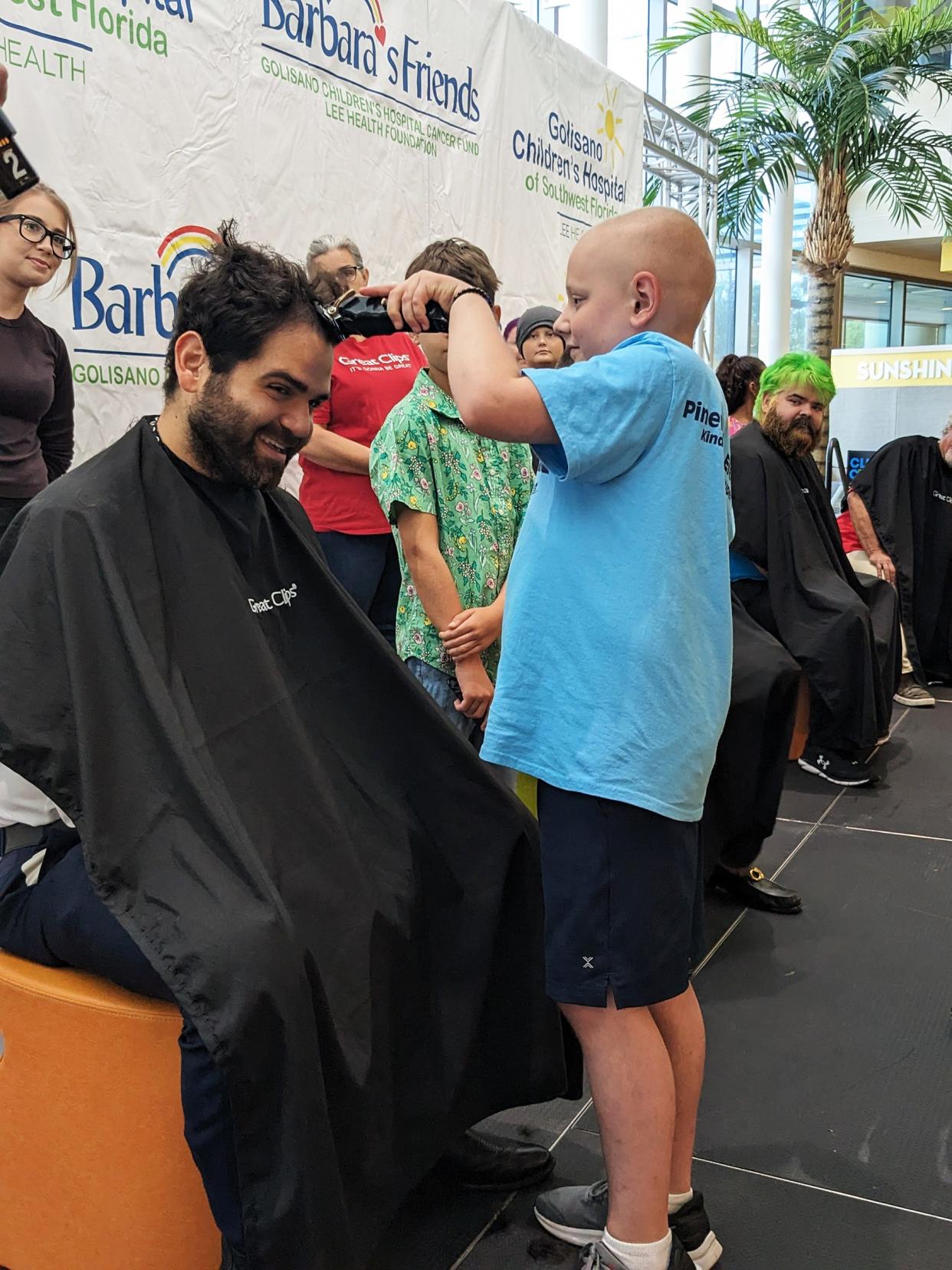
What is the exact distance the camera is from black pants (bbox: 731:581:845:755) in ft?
12.1

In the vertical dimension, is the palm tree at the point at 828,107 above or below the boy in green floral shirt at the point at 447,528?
above

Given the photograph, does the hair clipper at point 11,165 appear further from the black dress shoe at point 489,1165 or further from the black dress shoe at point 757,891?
the black dress shoe at point 757,891

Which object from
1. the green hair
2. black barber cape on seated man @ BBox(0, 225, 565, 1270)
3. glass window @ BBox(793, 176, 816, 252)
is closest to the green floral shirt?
black barber cape on seated man @ BBox(0, 225, 565, 1270)

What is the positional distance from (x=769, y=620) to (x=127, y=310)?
213 cm

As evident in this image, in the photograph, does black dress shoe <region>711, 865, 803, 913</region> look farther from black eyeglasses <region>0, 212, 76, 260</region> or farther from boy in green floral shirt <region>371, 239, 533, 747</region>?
black eyeglasses <region>0, 212, 76, 260</region>

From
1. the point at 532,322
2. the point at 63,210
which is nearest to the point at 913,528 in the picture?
the point at 532,322

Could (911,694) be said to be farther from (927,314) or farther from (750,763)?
(927,314)

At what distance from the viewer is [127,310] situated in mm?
2615

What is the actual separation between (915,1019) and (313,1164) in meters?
1.45

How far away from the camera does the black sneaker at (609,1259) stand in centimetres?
141

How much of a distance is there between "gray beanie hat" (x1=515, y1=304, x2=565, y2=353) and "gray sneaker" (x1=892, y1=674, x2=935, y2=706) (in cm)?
261

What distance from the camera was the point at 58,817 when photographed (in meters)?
1.43

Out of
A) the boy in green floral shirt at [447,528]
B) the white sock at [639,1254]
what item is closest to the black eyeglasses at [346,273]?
the boy in green floral shirt at [447,528]

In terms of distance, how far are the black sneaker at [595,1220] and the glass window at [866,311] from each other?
45.9ft
